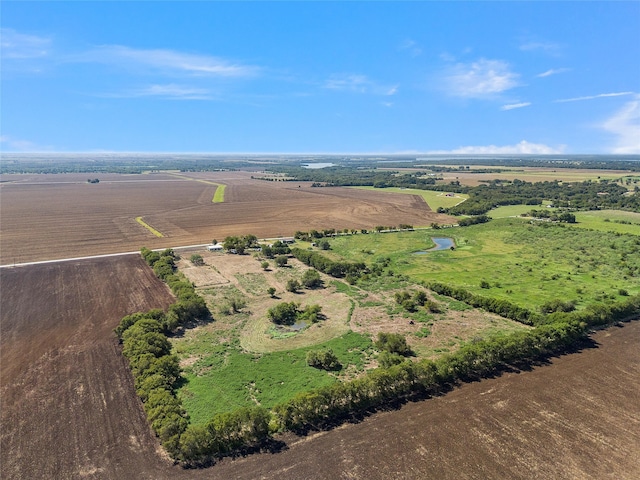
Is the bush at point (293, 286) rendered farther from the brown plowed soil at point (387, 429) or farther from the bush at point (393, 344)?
the brown plowed soil at point (387, 429)

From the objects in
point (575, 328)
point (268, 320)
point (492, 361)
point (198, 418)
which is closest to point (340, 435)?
point (198, 418)

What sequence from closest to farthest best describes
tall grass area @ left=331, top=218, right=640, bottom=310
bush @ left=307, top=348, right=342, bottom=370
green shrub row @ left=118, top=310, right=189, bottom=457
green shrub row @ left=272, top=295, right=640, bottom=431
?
green shrub row @ left=118, top=310, right=189, bottom=457
green shrub row @ left=272, top=295, right=640, bottom=431
bush @ left=307, top=348, right=342, bottom=370
tall grass area @ left=331, top=218, right=640, bottom=310

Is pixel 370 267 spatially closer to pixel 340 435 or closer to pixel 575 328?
pixel 575 328

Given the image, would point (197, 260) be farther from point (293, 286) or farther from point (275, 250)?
point (293, 286)

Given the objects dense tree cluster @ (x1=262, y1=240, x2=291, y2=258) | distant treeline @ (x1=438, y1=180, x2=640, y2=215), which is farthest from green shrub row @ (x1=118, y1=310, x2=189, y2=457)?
→ distant treeline @ (x1=438, y1=180, x2=640, y2=215)

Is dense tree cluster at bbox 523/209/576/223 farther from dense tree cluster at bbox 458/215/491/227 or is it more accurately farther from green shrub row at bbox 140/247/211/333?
green shrub row at bbox 140/247/211/333

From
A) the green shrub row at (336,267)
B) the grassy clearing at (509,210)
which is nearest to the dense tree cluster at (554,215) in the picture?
the grassy clearing at (509,210)
